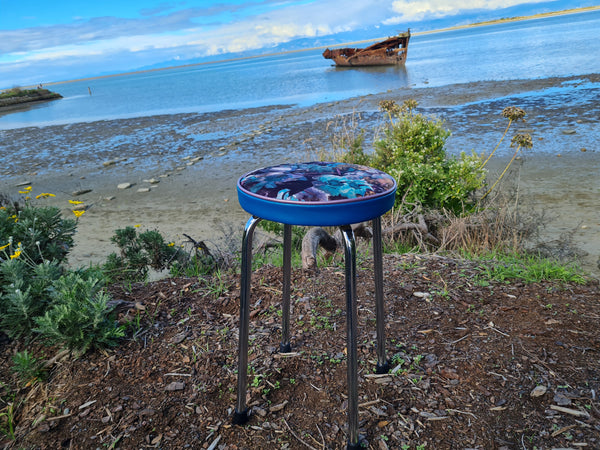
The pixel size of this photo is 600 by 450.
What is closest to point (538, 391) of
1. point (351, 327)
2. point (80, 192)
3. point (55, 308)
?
point (351, 327)

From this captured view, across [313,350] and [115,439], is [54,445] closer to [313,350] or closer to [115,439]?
[115,439]

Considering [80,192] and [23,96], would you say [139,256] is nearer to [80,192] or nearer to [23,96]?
[80,192]

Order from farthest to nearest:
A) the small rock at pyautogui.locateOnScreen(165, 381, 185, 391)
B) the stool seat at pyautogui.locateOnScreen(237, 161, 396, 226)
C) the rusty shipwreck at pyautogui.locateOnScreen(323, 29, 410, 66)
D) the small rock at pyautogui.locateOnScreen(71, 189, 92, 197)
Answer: the rusty shipwreck at pyautogui.locateOnScreen(323, 29, 410, 66) < the small rock at pyautogui.locateOnScreen(71, 189, 92, 197) < the small rock at pyautogui.locateOnScreen(165, 381, 185, 391) < the stool seat at pyautogui.locateOnScreen(237, 161, 396, 226)

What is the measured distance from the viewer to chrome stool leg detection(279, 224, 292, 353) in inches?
87.8

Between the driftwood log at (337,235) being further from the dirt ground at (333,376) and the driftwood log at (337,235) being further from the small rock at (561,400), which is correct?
the small rock at (561,400)

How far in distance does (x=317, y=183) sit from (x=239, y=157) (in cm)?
943

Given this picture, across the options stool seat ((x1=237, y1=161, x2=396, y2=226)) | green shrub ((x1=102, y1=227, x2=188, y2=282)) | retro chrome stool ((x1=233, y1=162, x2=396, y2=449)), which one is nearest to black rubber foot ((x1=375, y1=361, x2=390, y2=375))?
retro chrome stool ((x1=233, y1=162, x2=396, y2=449))

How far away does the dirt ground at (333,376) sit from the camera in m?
1.91

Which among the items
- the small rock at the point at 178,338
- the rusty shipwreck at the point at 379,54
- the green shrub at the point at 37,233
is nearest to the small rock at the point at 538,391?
the small rock at the point at 178,338

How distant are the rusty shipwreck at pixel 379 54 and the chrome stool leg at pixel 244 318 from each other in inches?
1476

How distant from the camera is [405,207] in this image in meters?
5.08

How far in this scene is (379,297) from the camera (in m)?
2.04

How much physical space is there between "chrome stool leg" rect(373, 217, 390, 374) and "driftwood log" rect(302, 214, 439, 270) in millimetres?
1357

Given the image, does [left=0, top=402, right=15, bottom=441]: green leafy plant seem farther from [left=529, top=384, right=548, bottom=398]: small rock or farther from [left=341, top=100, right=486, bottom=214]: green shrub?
[left=341, top=100, right=486, bottom=214]: green shrub
